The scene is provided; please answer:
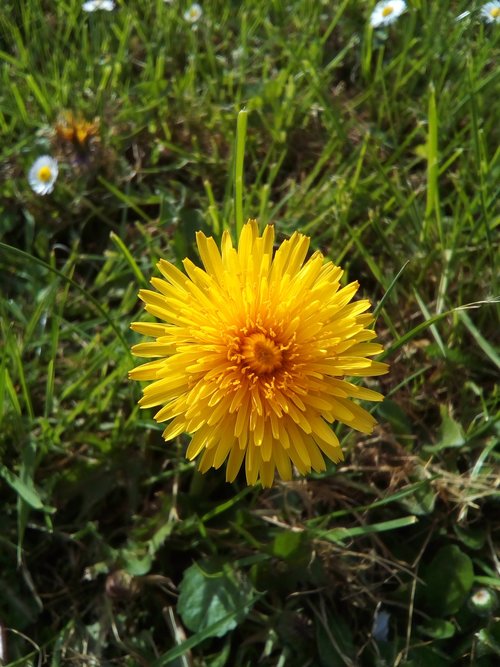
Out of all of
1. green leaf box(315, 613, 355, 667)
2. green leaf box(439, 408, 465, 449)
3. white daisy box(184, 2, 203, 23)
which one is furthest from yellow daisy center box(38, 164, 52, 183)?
green leaf box(315, 613, 355, 667)

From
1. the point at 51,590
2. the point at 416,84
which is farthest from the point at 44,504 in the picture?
the point at 416,84

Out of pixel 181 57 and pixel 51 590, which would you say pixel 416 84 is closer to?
pixel 181 57

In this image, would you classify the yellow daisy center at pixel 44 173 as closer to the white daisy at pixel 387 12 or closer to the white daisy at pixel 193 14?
the white daisy at pixel 193 14

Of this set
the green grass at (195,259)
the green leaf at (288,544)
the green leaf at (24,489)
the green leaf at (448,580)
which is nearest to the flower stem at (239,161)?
the green grass at (195,259)

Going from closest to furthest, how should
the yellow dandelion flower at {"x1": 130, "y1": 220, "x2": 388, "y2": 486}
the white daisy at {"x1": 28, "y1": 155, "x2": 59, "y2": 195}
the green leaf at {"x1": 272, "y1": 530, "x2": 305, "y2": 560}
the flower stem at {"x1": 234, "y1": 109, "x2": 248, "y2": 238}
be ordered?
the yellow dandelion flower at {"x1": 130, "y1": 220, "x2": 388, "y2": 486} → the flower stem at {"x1": 234, "y1": 109, "x2": 248, "y2": 238} → the green leaf at {"x1": 272, "y1": 530, "x2": 305, "y2": 560} → the white daisy at {"x1": 28, "y1": 155, "x2": 59, "y2": 195}

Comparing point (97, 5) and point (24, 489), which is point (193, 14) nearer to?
point (97, 5)

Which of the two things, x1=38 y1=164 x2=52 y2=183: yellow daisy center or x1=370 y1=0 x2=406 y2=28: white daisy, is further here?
x1=370 y1=0 x2=406 y2=28: white daisy

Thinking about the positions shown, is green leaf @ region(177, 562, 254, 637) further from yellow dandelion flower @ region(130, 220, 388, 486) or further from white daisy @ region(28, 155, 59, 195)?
white daisy @ region(28, 155, 59, 195)
